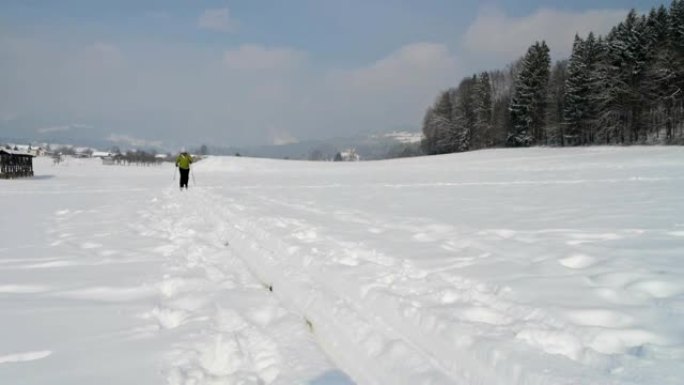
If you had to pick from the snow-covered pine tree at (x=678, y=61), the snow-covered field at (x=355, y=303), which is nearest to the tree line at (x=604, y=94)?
the snow-covered pine tree at (x=678, y=61)

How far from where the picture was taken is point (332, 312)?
452 cm

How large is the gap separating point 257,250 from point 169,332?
3.34 meters

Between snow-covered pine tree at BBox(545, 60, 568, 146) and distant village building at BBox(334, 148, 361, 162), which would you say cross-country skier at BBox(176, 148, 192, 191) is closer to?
snow-covered pine tree at BBox(545, 60, 568, 146)

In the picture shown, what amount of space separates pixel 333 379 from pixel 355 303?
139 centimetres

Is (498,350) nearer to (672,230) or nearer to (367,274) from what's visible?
(367,274)

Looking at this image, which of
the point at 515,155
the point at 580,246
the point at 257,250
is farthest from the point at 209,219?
the point at 515,155

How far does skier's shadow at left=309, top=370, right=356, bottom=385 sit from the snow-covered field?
Answer: 1cm

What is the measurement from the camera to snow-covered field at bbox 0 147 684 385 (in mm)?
3309

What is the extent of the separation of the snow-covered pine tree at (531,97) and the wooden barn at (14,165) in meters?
55.3

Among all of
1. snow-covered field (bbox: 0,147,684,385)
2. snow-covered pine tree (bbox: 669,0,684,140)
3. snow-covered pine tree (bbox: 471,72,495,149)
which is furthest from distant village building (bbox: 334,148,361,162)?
snow-covered field (bbox: 0,147,684,385)

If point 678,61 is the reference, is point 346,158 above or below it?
below

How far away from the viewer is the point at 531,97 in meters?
60.0

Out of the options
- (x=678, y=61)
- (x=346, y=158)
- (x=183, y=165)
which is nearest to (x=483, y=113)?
(x=678, y=61)

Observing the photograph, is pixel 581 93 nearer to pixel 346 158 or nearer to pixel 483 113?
pixel 483 113
